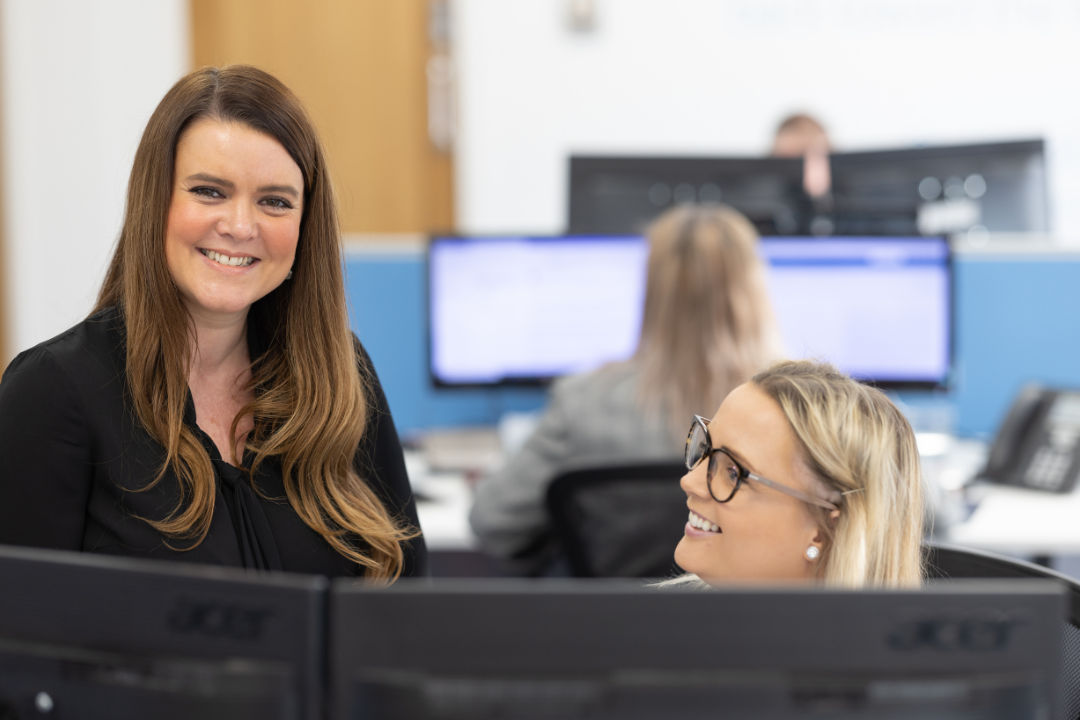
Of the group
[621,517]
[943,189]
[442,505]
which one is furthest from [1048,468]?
[442,505]

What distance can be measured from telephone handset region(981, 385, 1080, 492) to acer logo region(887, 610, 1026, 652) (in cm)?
177

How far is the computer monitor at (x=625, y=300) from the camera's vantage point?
2.25 metres

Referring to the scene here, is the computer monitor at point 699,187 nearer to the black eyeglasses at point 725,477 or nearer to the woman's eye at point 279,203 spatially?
the woman's eye at point 279,203

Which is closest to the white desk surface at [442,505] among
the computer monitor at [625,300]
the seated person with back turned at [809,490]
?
the computer monitor at [625,300]

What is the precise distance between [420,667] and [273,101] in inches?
29.0

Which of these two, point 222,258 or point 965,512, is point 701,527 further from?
point 965,512

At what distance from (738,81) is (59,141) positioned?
2.59 m

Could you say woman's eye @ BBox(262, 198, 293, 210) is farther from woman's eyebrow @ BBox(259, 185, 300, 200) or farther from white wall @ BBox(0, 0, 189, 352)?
white wall @ BBox(0, 0, 189, 352)

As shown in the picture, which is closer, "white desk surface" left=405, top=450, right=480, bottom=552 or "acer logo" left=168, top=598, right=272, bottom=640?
"acer logo" left=168, top=598, right=272, bottom=640

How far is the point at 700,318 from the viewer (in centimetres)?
173

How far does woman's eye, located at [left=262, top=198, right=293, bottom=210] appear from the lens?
1039 mm

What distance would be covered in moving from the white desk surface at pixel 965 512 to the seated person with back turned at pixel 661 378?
5.2 inches

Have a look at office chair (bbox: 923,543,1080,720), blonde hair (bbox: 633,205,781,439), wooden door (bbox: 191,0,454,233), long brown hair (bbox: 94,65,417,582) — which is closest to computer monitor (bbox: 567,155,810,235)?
blonde hair (bbox: 633,205,781,439)

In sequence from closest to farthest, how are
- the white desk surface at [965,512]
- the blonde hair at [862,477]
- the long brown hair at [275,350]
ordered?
the blonde hair at [862,477], the long brown hair at [275,350], the white desk surface at [965,512]
